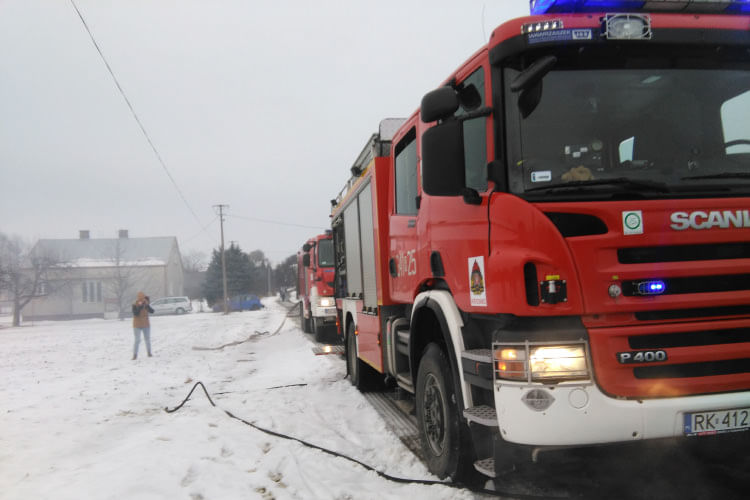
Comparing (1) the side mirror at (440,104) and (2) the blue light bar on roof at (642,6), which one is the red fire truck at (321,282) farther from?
(2) the blue light bar on roof at (642,6)

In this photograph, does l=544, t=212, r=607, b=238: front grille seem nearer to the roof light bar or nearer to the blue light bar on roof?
the roof light bar

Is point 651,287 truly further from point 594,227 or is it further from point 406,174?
point 406,174


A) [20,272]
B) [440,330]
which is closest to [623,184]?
[440,330]

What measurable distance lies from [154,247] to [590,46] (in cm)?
6954

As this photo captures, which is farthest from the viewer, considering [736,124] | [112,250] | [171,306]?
[112,250]

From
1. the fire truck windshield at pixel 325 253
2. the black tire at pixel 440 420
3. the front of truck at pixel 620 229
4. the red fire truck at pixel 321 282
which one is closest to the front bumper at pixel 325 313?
the red fire truck at pixel 321 282

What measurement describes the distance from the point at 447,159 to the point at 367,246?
3.24 meters

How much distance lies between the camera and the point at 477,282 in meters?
3.29

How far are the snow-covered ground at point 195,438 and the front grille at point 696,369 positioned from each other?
5.18 feet

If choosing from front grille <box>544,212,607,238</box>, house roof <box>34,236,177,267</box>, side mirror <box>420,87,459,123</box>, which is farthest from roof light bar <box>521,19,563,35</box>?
house roof <box>34,236,177,267</box>

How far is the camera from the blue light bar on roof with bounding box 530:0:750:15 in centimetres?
324

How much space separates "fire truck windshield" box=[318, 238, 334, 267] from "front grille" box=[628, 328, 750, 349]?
44.4 ft

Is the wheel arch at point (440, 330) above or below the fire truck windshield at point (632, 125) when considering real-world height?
below

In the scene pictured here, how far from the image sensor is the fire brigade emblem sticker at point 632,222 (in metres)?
2.79
